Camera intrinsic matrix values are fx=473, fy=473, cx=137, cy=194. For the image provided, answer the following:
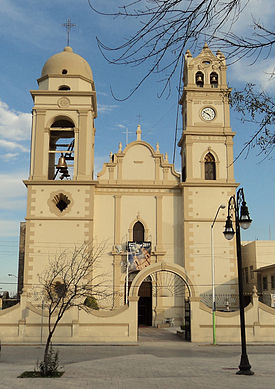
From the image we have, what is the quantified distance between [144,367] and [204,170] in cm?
2226

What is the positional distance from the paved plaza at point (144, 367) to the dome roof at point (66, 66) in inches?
852

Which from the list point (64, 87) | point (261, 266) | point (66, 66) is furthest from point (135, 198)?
point (261, 266)

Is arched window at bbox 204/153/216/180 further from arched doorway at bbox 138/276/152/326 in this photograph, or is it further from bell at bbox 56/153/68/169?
bell at bbox 56/153/68/169

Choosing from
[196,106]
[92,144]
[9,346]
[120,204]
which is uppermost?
[196,106]

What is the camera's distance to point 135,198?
36531 mm

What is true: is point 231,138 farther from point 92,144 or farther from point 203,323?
point 203,323

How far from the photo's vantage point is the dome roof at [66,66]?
3738 cm

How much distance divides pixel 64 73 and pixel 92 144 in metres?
6.00

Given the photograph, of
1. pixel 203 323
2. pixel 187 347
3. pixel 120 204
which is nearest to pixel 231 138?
pixel 120 204

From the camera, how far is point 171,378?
13562mm

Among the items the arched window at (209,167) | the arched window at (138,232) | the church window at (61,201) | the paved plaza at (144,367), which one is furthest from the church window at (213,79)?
the paved plaza at (144,367)

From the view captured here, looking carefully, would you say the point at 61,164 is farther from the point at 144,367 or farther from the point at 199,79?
the point at 144,367

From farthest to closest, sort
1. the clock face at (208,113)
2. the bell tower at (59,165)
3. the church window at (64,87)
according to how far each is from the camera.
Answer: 1. the clock face at (208,113)
2. the church window at (64,87)
3. the bell tower at (59,165)

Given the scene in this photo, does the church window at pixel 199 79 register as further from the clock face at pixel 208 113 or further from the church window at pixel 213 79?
the clock face at pixel 208 113
